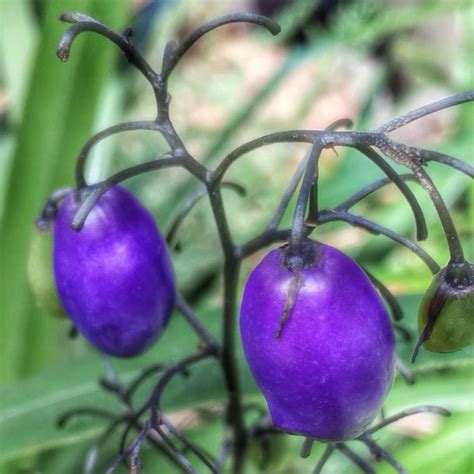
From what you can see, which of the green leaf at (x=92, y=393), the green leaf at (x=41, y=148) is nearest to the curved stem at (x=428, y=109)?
the green leaf at (x=92, y=393)

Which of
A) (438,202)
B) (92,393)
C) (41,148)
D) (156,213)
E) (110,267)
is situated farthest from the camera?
(156,213)

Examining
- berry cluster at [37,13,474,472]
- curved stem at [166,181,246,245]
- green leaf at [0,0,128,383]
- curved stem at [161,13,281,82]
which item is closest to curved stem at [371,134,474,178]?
berry cluster at [37,13,474,472]

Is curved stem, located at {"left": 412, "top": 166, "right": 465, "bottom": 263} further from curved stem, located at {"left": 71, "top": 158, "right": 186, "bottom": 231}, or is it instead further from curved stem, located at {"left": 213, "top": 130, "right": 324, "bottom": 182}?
curved stem, located at {"left": 71, "top": 158, "right": 186, "bottom": 231}

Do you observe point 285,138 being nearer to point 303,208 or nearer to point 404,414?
point 303,208

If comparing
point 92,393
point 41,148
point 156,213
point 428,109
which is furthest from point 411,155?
point 156,213

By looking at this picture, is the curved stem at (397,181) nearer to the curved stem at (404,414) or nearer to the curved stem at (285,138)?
the curved stem at (285,138)

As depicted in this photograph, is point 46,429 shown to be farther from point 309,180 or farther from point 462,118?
point 462,118

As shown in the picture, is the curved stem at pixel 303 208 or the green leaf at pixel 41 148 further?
the green leaf at pixel 41 148
